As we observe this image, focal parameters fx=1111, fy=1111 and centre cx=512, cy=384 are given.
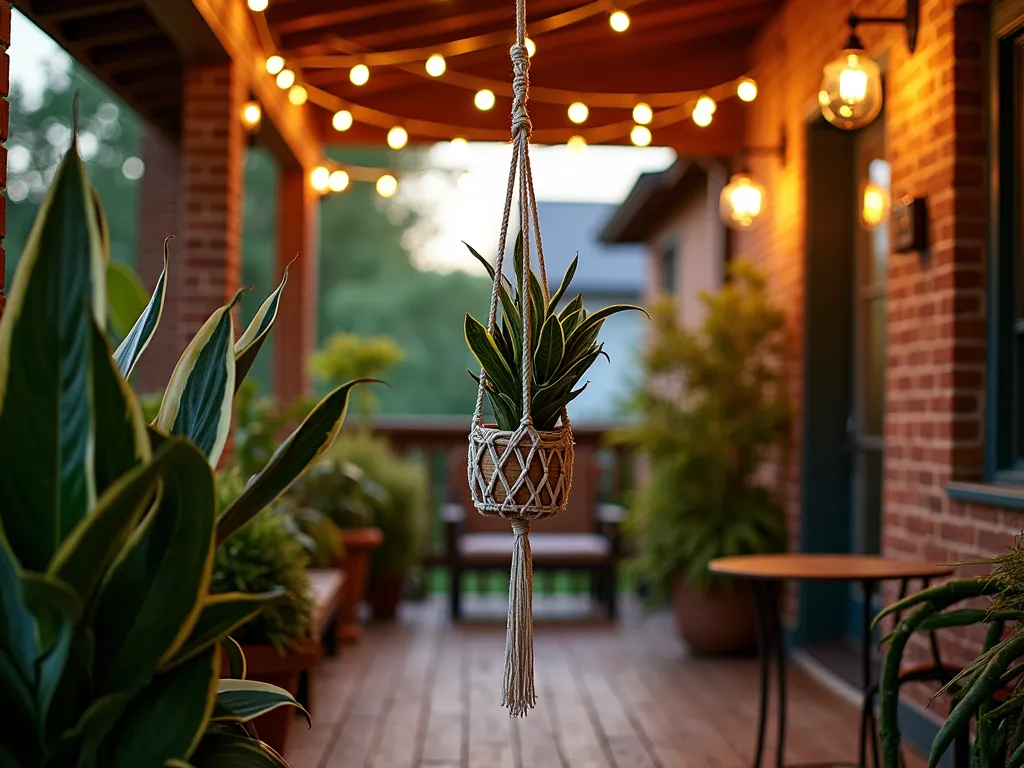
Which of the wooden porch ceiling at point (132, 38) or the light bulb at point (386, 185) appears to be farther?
the light bulb at point (386, 185)

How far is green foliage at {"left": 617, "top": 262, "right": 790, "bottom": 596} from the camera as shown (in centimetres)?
518

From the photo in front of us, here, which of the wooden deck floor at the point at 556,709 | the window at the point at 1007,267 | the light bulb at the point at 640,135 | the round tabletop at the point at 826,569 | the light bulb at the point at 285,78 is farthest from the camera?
the light bulb at the point at 640,135

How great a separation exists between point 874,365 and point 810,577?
224 cm

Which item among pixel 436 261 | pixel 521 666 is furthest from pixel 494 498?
pixel 436 261

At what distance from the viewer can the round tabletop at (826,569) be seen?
2.87m

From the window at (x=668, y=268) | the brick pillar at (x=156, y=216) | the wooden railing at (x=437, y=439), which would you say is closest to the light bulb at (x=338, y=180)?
the brick pillar at (x=156, y=216)

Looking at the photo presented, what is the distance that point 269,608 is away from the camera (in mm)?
2885

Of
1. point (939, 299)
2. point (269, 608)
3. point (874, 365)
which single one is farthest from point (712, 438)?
point (269, 608)

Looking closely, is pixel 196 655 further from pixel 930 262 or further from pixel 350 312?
pixel 350 312

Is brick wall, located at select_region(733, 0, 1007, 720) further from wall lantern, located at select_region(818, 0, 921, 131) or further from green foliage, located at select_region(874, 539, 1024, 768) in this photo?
green foliage, located at select_region(874, 539, 1024, 768)

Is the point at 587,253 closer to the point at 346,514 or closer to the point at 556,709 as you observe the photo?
the point at 346,514

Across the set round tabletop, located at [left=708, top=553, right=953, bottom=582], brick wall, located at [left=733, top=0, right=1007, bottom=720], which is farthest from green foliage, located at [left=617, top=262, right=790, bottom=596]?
round tabletop, located at [left=708, top=553, right=953, bottom=582]

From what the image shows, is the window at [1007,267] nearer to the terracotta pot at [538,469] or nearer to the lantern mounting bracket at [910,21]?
the lantern mounting bracket at [910,21]

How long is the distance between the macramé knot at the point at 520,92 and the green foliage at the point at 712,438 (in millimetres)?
3498
